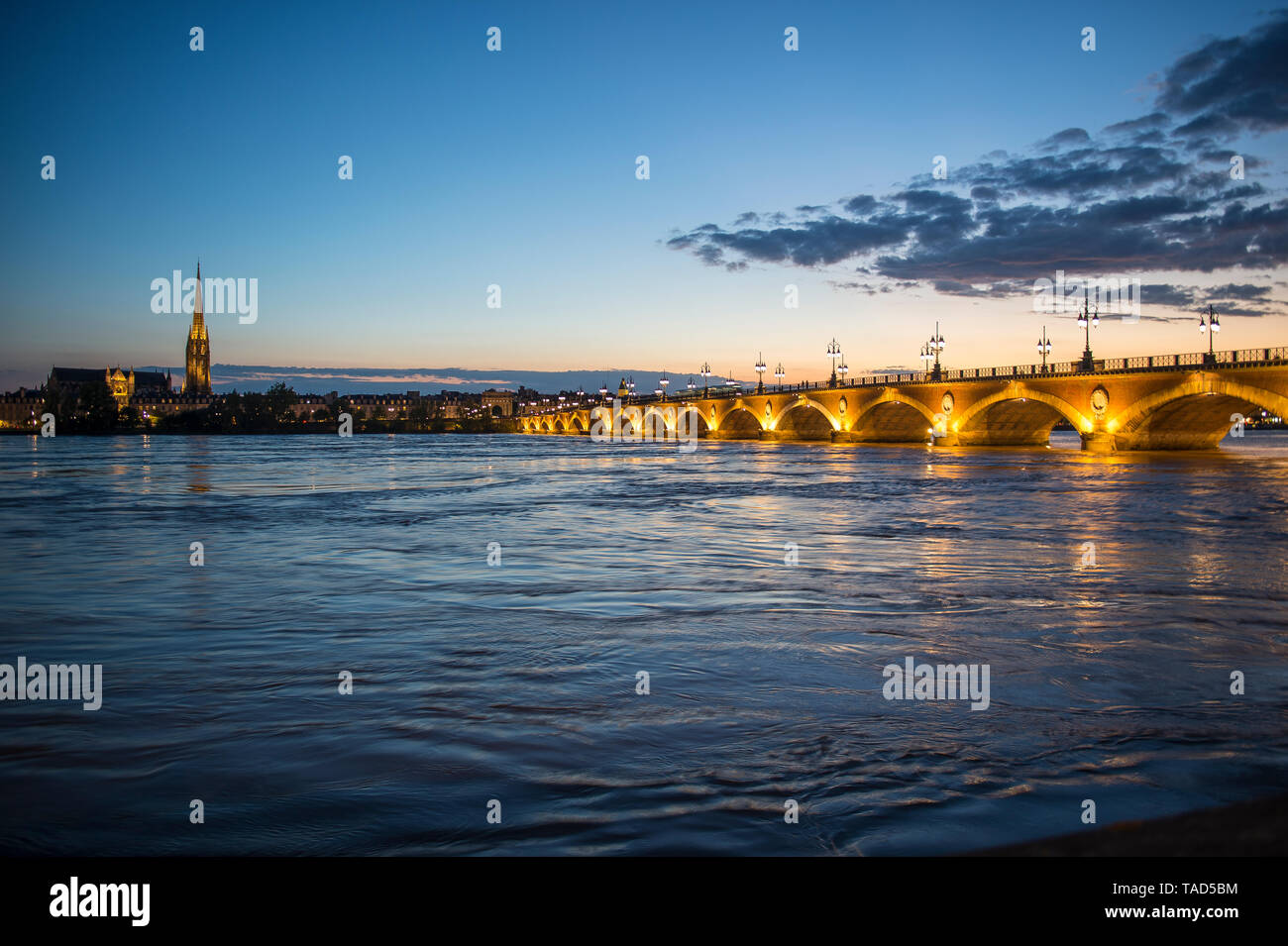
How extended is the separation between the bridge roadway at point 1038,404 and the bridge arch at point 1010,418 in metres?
0.10

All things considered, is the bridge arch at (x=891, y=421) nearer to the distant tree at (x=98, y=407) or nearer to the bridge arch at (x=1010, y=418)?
the bridge arch at (x=1010, y=418)

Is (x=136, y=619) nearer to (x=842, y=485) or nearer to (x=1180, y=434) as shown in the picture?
(x=842, y=485)

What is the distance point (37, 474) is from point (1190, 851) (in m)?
54.4

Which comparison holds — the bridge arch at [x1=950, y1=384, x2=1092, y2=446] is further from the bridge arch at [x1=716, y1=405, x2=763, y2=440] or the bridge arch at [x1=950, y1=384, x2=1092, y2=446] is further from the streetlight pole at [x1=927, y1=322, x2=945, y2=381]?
the bridge arch at [x1=716, y1=405, x2=763, y2=440]

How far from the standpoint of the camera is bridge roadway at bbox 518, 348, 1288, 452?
47500mm

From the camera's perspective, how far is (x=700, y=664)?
7375 mm

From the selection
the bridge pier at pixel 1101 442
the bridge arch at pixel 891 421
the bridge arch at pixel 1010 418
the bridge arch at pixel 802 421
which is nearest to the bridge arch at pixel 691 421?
the bridge arch at pixel 802 421

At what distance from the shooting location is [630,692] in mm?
6539

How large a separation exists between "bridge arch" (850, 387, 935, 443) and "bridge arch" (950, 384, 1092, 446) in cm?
562

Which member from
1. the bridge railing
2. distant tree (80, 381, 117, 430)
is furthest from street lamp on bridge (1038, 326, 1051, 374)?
distant tree (80, 381, 117, 430)

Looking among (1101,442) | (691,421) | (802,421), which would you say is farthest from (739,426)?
(1101,442)

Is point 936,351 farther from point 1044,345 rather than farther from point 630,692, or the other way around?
point 630,692

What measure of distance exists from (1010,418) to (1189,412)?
60.9 ft
